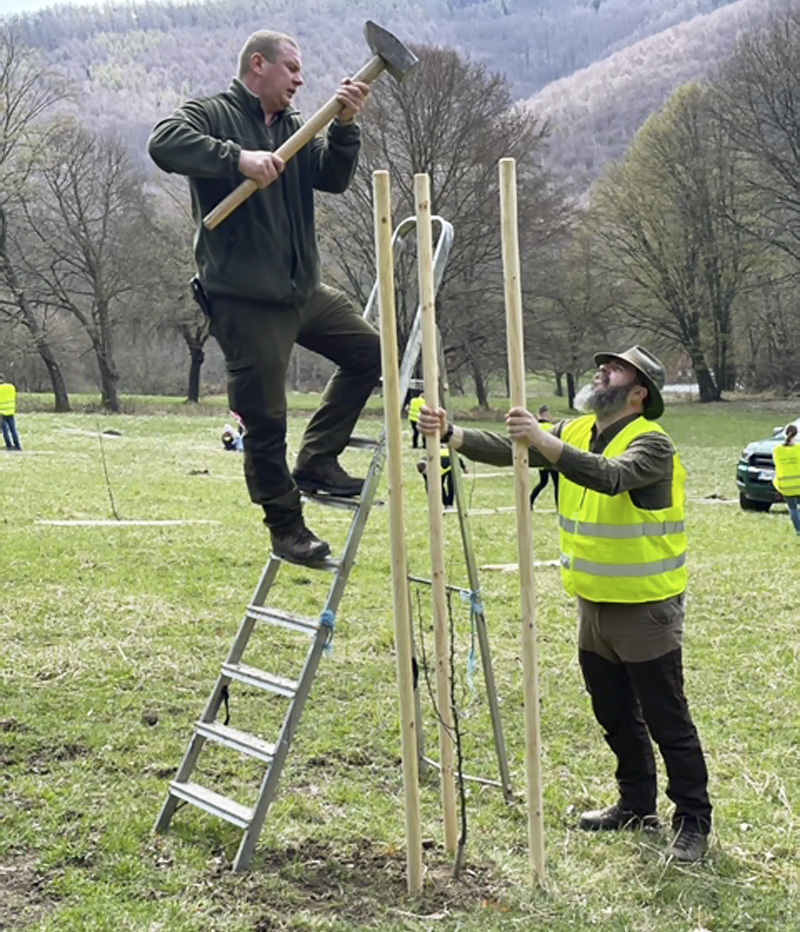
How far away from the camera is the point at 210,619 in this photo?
9320 mm

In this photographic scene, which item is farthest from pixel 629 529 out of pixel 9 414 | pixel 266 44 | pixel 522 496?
pixel 9 414

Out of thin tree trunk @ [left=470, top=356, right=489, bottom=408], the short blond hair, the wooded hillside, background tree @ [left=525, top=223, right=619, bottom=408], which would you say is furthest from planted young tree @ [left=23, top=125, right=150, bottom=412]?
the wooded hillside

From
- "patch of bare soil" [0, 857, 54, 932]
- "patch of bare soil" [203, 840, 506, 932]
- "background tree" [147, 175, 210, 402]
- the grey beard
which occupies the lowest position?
"patch of bare soil" [203, 840, 506, 932]

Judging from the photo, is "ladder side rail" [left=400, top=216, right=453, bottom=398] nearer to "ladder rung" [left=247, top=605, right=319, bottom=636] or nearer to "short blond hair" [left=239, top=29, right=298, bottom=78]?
"short blond hair" [left=239, top=29, right=298, bottom=78]

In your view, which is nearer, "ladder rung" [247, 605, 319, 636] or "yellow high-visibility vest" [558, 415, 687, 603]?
"ladder rung" [247, 605, 319, 636]

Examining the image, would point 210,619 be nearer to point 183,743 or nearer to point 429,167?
point 183,743

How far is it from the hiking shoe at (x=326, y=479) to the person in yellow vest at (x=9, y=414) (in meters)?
20.2

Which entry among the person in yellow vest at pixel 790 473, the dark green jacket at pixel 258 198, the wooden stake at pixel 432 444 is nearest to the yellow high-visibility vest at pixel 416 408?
the wooden stake at pixel 432 444

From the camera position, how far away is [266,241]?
473 cm

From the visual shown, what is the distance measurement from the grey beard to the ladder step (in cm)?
218

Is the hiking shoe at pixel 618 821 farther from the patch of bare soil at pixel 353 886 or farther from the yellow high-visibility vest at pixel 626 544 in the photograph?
the yellow high-visibility vest at pixel 626 544

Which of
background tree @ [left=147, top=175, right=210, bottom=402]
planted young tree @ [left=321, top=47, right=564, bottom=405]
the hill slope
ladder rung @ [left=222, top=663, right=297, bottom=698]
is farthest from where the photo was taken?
the hill slope

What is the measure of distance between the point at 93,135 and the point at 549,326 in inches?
842

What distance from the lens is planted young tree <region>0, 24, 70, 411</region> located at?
42375mm
